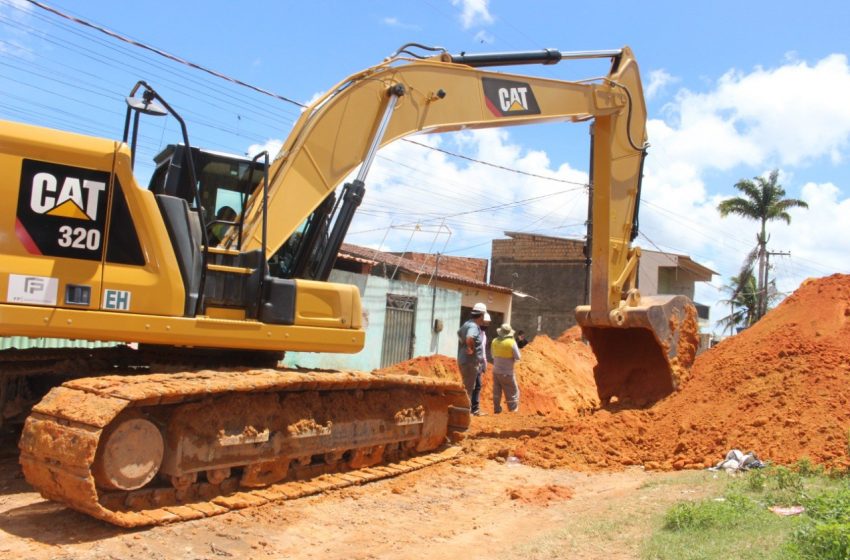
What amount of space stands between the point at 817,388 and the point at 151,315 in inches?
271

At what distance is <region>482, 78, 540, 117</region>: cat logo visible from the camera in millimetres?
8344

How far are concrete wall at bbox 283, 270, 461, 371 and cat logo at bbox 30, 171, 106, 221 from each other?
9.66 m

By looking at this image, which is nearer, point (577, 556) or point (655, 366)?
point (577, 556)

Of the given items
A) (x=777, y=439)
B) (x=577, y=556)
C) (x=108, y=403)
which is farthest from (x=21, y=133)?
(x=777, y=439)

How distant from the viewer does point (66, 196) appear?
5.57 m

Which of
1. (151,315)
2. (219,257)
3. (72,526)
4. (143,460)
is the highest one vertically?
(219,257)

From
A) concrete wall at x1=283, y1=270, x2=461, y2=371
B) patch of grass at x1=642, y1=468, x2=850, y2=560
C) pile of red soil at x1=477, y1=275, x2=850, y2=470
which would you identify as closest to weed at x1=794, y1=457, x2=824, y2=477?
pile of red soil at x1=477, y1=275, x2=850, y2=470

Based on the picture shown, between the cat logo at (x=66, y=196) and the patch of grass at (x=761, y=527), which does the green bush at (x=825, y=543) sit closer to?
the patch of grass at (x=761, y=527)

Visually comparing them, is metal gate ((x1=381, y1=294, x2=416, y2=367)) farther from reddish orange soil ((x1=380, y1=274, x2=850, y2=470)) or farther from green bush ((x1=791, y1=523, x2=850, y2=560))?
green bush ((x1=791, y1=523, x2=850, y2=560))

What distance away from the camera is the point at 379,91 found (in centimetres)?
739

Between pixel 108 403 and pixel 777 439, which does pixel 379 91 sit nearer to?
pixel 108 403

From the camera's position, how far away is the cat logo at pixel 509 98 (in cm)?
834

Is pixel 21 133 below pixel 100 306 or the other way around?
the other way around

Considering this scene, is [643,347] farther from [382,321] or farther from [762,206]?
[762,206]
